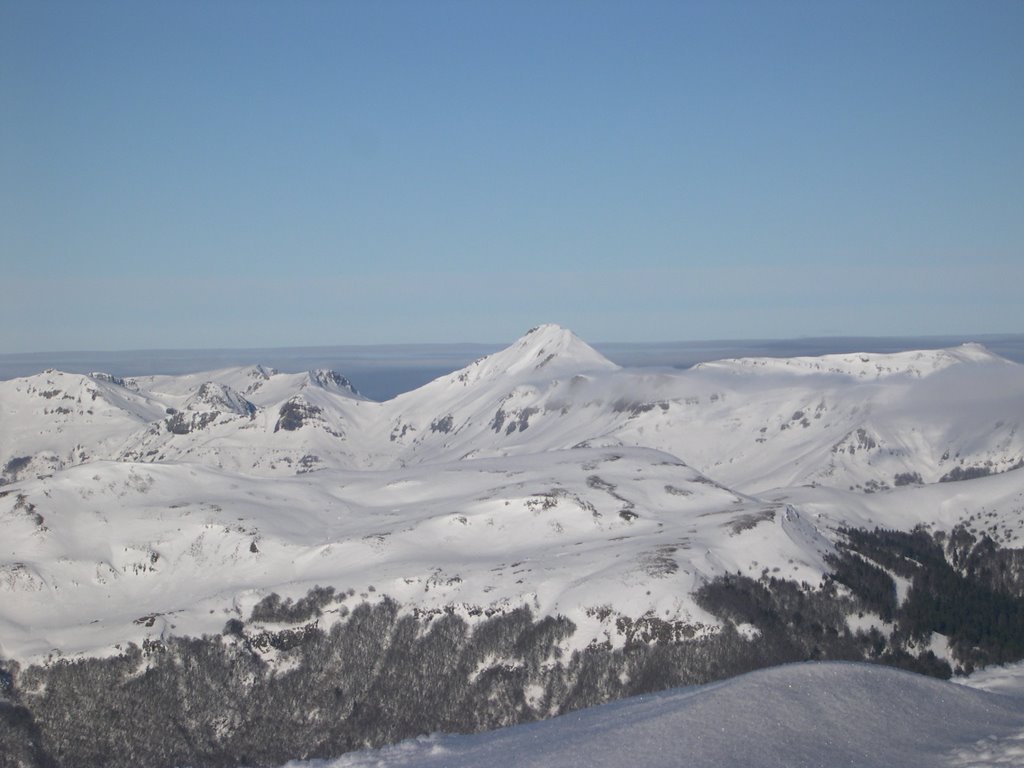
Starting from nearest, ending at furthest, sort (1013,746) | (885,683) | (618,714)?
(1013,746) → (885,683) → (618,714)

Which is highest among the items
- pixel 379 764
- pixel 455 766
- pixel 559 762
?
pixel 559 762

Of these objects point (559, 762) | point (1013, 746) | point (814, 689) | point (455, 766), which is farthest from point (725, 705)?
point (455, 766)

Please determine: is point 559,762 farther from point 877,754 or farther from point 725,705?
point 877,754

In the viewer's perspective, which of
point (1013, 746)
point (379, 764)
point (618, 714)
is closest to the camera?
point (1013, 746)

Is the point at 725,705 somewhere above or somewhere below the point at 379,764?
above

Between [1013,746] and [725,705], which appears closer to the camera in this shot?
[1013,746]

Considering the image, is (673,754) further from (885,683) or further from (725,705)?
(885,683)
